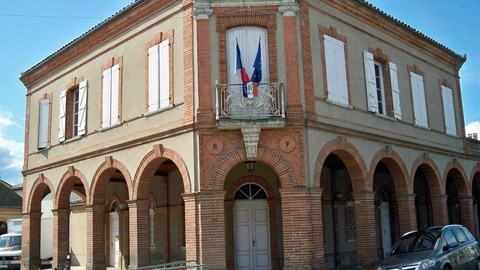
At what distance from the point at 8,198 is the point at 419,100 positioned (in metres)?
35.6

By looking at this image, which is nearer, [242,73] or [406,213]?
[242,73]

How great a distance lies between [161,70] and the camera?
1590 centimetres

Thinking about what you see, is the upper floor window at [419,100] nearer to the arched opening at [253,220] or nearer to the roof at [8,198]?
the arched opening at [253,220]

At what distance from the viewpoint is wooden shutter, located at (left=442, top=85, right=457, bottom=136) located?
22.1m

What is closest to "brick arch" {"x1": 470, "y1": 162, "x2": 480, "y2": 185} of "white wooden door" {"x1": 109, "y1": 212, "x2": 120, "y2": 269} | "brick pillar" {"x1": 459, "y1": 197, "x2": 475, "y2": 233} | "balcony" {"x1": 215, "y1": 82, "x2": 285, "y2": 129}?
"brick pillar" {"x1": 459, "y1": 197, "x2": 475, "y2": 233}

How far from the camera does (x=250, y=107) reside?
45.6ft

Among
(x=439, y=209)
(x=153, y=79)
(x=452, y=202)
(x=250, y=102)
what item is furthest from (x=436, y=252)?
(x=452, y=202)

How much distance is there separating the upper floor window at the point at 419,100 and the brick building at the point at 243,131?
98 mm

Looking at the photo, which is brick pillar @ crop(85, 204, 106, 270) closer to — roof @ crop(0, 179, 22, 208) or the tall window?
the tall window

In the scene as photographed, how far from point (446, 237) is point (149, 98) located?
30.2ft

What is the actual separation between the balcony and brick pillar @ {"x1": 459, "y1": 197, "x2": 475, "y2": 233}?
12.6 m

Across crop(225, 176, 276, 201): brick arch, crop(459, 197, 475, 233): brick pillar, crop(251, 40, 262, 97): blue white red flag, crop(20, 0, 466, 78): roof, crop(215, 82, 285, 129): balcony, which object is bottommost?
crop(459, 197, 475, 233): brick pillar

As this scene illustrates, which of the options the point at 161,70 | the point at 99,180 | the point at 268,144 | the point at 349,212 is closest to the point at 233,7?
the point at 161,70

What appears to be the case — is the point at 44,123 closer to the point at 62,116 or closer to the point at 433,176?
the point at 62,116
